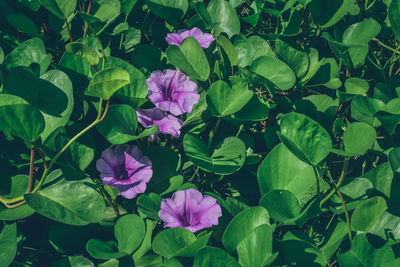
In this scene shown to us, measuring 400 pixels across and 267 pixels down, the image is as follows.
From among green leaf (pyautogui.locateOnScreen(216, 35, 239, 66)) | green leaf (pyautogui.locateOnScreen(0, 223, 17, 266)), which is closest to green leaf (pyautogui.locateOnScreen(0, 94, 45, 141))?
green leaf (pyautogui.locateOnScreen(0, 223, 17, 266))

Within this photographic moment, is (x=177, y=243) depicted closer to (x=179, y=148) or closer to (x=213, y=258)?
(x=213, y=258)

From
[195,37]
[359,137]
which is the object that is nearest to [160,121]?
[195,37]

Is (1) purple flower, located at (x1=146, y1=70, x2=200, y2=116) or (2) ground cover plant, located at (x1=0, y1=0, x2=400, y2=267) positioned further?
(1) purple flower, located at (x1=146, y1=70, x2=200, y2=116)

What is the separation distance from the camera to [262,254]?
98cm

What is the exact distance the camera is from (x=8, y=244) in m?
1.02

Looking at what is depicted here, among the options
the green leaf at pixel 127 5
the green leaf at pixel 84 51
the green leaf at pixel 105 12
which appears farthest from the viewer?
the green leaf at pixel 127 5

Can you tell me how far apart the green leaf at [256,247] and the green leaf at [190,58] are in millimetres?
512

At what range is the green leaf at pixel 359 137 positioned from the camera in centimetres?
113

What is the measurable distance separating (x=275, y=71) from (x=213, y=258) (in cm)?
62

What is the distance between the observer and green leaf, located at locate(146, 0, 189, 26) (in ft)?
4.62

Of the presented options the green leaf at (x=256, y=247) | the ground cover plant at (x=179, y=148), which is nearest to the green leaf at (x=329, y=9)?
the ground cover plant at (x=179, y=148)

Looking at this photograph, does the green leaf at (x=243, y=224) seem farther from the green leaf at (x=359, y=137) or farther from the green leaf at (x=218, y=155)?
the green leaf at (x=359, y=137)

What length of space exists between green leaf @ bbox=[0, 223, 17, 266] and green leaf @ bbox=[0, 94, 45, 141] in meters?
0.25

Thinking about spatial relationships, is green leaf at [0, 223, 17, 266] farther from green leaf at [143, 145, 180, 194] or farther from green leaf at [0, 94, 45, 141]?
green leaf at [143, 145, 180, 194]
